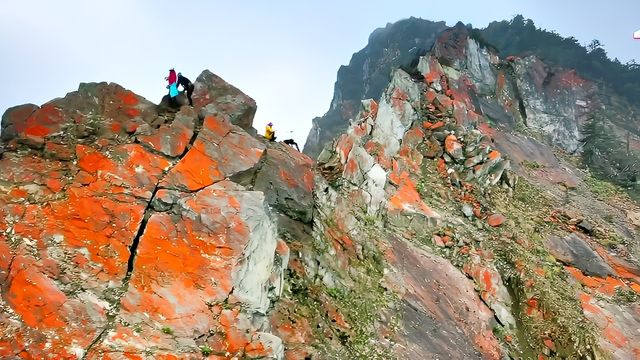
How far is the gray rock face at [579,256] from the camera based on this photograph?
2230cm

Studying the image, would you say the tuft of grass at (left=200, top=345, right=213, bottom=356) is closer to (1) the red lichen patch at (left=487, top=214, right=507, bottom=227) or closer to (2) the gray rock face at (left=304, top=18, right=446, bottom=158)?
(1) the red lichen patch at (left=487, top=214, right=507, bottom=227)

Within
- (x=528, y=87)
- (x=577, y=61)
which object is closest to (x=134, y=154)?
(x=528, y=87)

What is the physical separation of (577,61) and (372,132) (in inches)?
1988

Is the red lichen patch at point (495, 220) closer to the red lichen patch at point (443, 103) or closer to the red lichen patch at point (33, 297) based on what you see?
the red lichen patch at point (443, 103)

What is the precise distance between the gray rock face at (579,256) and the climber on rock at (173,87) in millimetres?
20525

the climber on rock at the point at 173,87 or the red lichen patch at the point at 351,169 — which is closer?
the climber on rock at the point at 173,87

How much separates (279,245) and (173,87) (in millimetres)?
7347

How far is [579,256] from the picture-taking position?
2272 cm

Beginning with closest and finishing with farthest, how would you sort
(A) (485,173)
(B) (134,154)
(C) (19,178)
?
(C) (19,178), (B) (134,154), (A) (485,173)

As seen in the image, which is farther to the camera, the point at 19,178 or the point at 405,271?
the point at 405,271

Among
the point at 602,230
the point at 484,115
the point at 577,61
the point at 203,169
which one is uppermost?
the point at 577,61

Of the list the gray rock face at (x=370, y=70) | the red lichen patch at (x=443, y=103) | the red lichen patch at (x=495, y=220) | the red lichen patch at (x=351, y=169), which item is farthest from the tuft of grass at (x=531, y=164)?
the gray rock face at (x=370, y=70)

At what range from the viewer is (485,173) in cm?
2559

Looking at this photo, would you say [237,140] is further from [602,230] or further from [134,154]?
[602,230]
